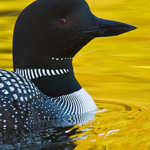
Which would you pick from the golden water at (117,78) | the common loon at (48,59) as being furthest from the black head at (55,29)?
the golden water at (117,78)

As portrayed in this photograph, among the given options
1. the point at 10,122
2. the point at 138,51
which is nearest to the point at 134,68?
the point at 138,51

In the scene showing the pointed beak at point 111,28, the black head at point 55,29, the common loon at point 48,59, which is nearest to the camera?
the common loon at point 48,59

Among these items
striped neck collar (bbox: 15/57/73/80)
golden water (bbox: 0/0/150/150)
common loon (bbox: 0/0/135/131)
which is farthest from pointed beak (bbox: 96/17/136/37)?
golden water (bbox: 0/0/150/150)

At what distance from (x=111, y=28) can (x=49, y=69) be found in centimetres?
64

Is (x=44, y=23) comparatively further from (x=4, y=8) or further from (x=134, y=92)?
(x=4, y=8)

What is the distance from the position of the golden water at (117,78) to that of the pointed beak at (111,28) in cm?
78

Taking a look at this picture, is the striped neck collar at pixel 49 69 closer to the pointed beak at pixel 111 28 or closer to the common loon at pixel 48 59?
the common loon at pixel 48 59

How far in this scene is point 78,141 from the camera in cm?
578

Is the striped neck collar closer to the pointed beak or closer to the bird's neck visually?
→ the bird's neck

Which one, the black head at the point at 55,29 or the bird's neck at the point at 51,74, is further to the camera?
the bird's neck at the point at 51,74

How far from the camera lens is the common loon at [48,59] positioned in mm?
5859

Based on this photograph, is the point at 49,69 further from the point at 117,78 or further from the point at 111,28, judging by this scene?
the point at 117,78

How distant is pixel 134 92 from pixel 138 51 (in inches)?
61.8

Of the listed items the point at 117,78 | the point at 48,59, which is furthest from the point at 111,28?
the point at 117,78
